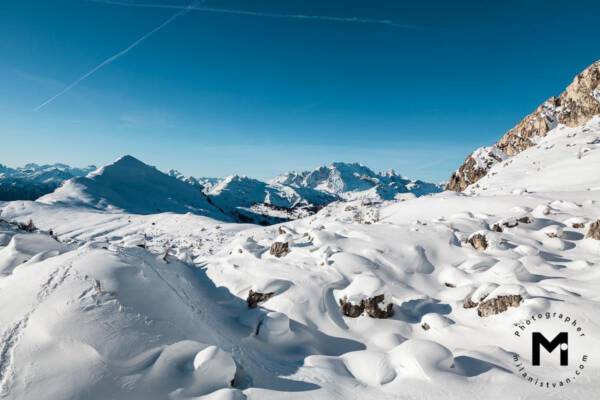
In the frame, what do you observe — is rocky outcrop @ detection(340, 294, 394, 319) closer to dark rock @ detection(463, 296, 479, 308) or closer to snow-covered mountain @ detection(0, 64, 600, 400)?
snow-covered mountain @ detection(0, 64, 600, 400)

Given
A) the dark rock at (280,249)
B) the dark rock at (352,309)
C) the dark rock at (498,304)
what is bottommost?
the dark rock at (352,309)

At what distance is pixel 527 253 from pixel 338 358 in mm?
11366

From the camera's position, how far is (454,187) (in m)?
72.4

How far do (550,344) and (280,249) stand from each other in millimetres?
11297

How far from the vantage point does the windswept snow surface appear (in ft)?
20.7

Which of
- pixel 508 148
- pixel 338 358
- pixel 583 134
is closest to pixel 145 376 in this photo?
pixel 338 358

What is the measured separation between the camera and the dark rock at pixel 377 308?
10.6 m

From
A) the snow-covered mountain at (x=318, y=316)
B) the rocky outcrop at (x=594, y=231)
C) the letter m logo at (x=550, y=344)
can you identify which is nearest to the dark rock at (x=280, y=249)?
the snow-covered mountain at (x=318, y=316)

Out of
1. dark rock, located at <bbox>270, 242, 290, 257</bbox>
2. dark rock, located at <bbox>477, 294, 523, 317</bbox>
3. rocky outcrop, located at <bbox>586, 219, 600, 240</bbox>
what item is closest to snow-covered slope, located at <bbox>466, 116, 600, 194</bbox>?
rocky outcrop, located at <bbox>586, 219, 600, 240</bbox>

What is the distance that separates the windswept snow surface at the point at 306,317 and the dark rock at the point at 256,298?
0.54 ft

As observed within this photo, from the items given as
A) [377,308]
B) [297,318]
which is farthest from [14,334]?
[377,308]
